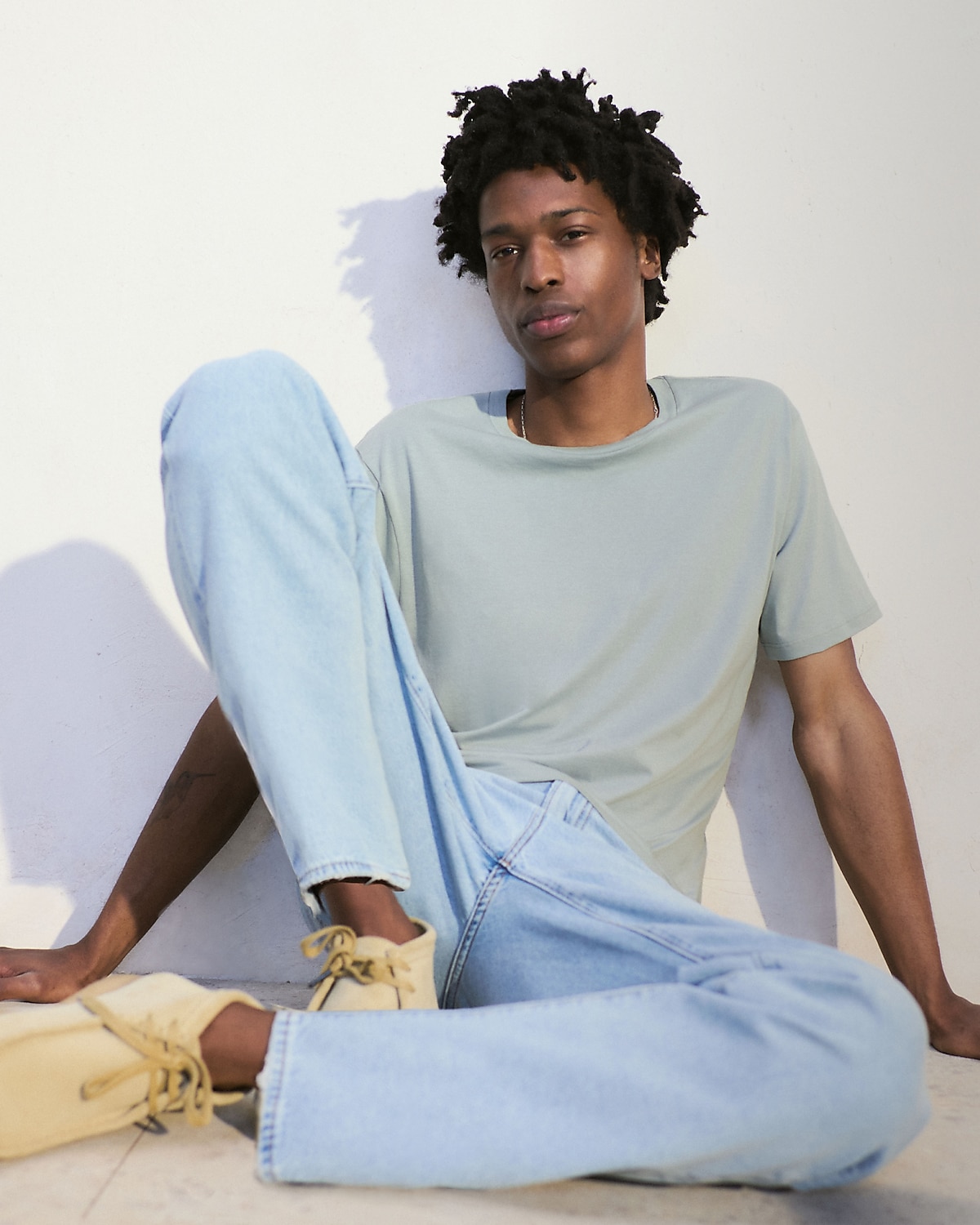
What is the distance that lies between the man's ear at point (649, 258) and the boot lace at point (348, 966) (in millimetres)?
1158

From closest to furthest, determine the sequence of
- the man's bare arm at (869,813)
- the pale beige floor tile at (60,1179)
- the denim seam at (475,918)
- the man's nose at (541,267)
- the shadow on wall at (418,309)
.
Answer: the pale beige floor tile at (60,1179), the denim seam at (475,918), the man's bare arm at (869,813), the man's nose at (541,267), the shadow on wall at (418,309)

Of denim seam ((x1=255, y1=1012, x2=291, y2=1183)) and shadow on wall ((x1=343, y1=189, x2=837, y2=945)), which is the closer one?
denim seam ((x1=255, y1=1012, x2=291, y2=1183))

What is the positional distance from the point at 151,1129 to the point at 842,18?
193cm

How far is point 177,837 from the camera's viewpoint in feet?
5.53

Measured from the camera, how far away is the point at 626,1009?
40.6 inches

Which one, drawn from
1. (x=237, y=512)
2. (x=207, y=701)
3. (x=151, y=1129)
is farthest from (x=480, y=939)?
(x=207, y=701)

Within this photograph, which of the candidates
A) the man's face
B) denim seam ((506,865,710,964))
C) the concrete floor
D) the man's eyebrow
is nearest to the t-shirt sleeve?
the man's face

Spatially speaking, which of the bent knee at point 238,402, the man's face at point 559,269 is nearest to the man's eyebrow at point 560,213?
the man's face at point 559,269

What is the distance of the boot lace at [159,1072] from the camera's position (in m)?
1.01

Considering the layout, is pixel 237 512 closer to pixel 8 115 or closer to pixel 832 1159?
pixel 832 1159

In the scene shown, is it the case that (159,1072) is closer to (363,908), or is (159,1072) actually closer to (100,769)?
(363,908)

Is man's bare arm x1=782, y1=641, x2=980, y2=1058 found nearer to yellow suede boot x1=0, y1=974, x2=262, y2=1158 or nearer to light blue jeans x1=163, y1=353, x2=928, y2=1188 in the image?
light blue jeans x1=163, y1=353, x2=928, y2=1188

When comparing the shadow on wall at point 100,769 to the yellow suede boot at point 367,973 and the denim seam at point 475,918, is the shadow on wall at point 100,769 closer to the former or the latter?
the denim seam at point 475,918

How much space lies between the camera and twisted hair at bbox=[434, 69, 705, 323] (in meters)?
1.67
